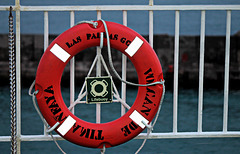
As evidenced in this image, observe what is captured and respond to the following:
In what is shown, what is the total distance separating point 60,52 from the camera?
2.22m

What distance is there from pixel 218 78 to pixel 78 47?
29.0 meters

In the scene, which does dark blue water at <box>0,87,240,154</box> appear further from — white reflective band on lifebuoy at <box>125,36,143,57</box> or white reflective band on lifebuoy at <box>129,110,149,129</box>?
white reflective band on lifebuoy at <box>125,36,143,57</box>

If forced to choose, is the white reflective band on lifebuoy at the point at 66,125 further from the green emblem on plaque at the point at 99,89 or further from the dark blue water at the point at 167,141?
the dark blue water at the point at 167,141

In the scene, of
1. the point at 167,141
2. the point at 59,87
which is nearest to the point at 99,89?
the point at 59,87

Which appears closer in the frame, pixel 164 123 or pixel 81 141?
pixel 81 141

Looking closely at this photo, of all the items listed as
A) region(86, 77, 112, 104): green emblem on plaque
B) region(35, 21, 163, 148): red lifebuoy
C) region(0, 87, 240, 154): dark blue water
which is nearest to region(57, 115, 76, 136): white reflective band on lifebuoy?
region(35, 21, 163, 148): red lifebuoy

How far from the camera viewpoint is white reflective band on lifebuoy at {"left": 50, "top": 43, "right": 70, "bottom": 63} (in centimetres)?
221

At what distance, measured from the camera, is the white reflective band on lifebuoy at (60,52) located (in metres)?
2.21

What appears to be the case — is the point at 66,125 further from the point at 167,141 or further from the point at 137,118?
the point at 167,141

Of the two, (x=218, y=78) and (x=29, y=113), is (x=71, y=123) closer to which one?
(x=29, y=113)

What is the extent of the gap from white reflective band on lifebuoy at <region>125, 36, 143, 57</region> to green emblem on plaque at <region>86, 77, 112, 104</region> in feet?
0.63

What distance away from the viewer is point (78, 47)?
2.25 metres

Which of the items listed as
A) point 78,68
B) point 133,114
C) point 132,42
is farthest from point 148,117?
point 78,68

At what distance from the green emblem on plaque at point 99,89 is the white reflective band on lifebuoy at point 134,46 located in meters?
0.19
